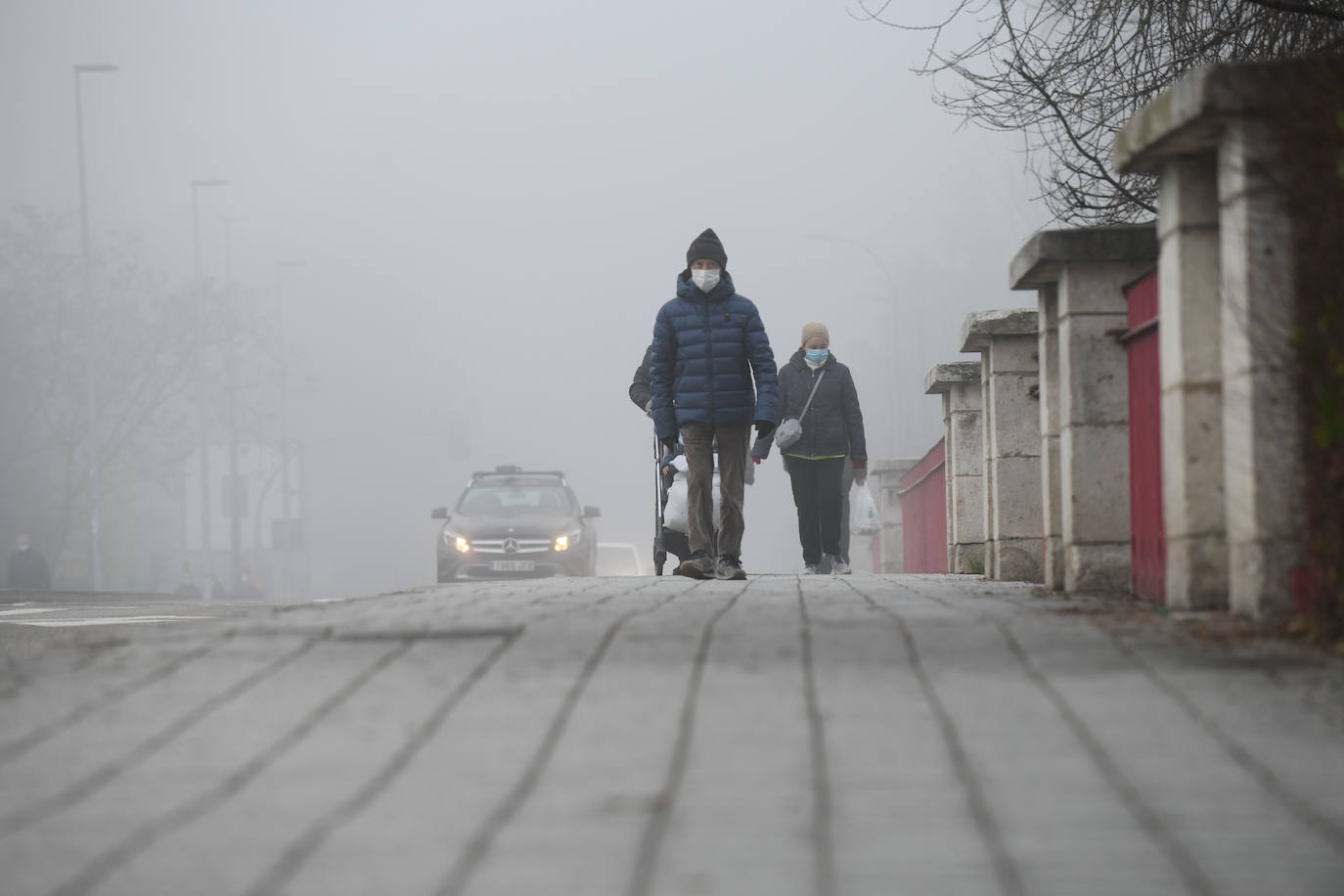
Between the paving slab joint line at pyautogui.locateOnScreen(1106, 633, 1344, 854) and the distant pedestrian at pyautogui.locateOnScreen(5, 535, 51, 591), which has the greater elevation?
the paving slab joint line at pyautogui.locateOnScreen(1106, 633, 1344, 854)

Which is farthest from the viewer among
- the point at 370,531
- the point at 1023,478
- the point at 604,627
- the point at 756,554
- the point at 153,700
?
the point at 756,554

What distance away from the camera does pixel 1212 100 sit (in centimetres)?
621

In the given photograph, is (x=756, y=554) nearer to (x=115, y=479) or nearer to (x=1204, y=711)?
(x=115, y=479)

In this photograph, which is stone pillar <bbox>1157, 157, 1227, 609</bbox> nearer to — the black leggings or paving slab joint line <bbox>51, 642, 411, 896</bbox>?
paving slab joint line <bbox>51, 642, 411, 896</bbox>

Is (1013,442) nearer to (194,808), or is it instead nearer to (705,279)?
(705,279)

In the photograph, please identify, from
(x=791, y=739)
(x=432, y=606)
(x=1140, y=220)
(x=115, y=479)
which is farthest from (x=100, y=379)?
(x=791, y=739)

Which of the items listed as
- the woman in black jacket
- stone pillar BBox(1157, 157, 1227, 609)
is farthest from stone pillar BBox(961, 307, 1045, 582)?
stone pillar BBox(1157, 157, 1227, 609)

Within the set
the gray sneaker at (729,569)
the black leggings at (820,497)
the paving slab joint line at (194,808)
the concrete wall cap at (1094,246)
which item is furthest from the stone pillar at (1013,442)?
the paving slab joint line at (194,808)

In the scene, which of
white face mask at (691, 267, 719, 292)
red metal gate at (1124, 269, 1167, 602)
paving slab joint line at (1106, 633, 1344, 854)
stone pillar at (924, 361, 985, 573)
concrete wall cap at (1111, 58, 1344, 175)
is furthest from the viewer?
stone pillar at (924, 361, 985, 573)

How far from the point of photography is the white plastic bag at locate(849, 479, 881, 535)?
1606 centimetres

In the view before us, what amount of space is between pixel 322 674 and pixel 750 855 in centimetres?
208

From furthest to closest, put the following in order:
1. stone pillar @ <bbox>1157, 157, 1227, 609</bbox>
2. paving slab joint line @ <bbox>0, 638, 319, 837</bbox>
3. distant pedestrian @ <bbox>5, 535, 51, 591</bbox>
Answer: distant pedestrian @ <bbox>5, 535, 51, 591</bbox>, stone pillar @ <bbox>1157, 157, 1227, 609</bbox>, paving slab joint line @ <bbox>0, 638, 319, 837</bbox>

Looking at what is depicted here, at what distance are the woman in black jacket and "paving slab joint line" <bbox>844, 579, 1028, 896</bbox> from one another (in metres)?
9.49

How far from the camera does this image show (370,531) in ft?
299
